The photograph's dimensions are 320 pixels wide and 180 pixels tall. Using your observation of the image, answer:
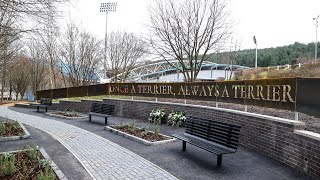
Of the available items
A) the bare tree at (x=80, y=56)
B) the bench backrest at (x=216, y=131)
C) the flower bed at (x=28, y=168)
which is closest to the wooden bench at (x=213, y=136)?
the bench backrest at (x=216, y=131)

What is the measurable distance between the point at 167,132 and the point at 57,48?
20.5 m

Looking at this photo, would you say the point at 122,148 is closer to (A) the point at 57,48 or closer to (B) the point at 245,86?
(B) the point at 245,86

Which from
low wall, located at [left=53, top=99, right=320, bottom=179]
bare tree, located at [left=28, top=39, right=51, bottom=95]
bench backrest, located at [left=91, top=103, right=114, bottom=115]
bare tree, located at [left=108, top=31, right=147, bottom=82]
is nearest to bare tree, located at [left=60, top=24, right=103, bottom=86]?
bare tree, located at [left=108, top=31, right=147, bottom=82]

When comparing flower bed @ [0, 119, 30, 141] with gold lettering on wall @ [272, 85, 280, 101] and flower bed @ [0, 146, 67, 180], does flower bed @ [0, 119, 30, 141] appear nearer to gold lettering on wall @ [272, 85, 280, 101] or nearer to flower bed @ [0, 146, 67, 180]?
flower bed @ [0, 146, 67, 180]

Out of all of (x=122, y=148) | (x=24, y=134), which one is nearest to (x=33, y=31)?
(x=24, y=134)

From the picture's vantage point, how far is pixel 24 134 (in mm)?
9156

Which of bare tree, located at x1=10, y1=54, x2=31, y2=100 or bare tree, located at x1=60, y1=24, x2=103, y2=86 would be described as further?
bare tree, located at x1=10, y1=54, x2=31, y2=100

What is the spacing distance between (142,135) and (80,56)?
728 inches

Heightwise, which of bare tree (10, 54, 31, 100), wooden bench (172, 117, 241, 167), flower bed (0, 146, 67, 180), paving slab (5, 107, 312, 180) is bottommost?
paving slab (5, 107, 312, 180)

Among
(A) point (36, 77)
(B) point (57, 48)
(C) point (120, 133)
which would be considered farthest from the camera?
(A) point (36, 77)

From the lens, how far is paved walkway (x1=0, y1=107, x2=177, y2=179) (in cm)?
548

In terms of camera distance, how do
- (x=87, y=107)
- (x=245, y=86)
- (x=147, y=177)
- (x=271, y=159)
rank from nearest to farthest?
(x=147, y=177) < (x=271, y=159) < (x=245, y=86) < (x=87, y=107)

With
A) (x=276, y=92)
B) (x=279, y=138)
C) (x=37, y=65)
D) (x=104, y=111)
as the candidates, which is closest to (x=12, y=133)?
(x=104, y=111)

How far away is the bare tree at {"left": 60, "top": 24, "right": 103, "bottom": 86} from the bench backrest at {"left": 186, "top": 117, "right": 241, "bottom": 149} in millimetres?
19616
